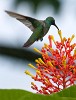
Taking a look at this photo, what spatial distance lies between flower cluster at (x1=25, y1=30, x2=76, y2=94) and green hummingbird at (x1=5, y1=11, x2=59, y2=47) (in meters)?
0.98

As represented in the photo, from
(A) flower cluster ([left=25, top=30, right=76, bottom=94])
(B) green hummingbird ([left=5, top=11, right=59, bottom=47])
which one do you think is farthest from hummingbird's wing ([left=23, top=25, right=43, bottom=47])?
(A) flower cluster ([left=25, top=30, right=76, bottom=94])

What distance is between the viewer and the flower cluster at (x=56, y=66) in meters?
3.10

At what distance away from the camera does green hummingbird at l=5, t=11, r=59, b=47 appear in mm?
4336

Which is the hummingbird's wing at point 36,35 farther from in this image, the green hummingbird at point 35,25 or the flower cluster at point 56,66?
the flower cluster at point 56,66

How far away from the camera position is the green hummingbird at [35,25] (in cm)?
434

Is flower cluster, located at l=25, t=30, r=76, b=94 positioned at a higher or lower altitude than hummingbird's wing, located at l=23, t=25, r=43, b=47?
lower

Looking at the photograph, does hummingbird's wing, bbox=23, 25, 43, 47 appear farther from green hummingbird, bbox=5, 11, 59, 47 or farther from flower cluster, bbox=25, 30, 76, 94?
flower cluster, bbox=25, 30, 76, 94

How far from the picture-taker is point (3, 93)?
1338 millimetres

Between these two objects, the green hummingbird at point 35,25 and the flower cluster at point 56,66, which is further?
the green hummingbird at point 35,25

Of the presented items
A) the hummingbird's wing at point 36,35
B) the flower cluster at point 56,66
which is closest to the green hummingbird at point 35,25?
the hummingbird's wing at point 36,35

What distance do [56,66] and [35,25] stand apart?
5.54 ft

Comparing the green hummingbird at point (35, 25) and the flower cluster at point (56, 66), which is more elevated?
the green hummingbird at point (35, 25)

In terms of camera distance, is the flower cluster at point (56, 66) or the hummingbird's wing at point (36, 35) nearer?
the flower cluster at point (56, 66)

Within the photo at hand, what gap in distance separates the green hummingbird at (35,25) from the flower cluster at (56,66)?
3.22 feet
